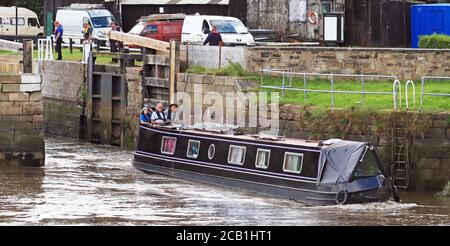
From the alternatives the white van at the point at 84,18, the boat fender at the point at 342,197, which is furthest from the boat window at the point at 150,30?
the boat fender at the point at 342,197

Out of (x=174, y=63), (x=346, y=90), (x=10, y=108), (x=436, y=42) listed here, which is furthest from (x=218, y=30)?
(x=10, y=108)

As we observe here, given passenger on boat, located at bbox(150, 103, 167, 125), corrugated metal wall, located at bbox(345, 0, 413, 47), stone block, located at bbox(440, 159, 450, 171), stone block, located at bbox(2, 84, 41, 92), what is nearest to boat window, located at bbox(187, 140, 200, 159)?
passenger on boat, located at bbox(150, 103, 167, 125)

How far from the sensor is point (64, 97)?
149ft

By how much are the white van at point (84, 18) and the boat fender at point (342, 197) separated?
24264 mm

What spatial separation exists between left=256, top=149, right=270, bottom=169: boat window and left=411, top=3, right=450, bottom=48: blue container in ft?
50.8

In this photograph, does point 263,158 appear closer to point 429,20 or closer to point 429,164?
point 429,164

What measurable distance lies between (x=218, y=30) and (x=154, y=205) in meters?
14.7

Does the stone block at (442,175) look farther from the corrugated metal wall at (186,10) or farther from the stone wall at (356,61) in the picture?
the corrugated metal wall at (186,10)

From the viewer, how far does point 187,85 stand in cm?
3866

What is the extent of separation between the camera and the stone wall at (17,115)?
34.8 meters
